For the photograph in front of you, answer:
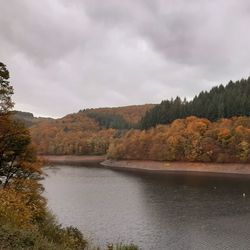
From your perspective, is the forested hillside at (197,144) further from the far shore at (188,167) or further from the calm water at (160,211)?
the calm water at (160,211)

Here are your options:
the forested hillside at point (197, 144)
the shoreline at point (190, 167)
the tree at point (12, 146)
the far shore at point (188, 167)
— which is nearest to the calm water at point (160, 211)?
the tree at point (12, 146)

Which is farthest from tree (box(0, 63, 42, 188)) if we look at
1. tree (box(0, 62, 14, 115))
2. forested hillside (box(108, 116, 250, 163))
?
forested hillside (box(108, 116, 250, 163))

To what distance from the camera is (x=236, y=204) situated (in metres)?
78.7

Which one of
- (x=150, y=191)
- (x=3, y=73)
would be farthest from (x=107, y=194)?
(x=3, y=73)

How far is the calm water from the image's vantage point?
5395cm

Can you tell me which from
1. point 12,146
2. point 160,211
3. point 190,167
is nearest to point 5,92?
point 12,146

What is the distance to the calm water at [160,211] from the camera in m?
54.0

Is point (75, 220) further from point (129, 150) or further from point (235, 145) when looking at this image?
point (129, 150)

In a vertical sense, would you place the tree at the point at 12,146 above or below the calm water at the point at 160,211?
above

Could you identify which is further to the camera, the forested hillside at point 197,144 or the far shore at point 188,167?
the forested hillside at point 197,144

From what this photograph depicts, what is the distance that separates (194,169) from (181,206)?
255ft

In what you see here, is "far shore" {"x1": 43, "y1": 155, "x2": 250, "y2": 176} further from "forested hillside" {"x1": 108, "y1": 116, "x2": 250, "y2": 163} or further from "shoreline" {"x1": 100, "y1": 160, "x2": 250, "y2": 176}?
"forested hillside" {"x1": 108, "y1": 116, "x2": 250, "y2": 163}

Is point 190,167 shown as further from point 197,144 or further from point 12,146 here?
point 12,146

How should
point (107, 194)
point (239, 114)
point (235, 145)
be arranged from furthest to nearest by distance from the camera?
point (239, 114) < point (235, 145) < point (107, 194)
